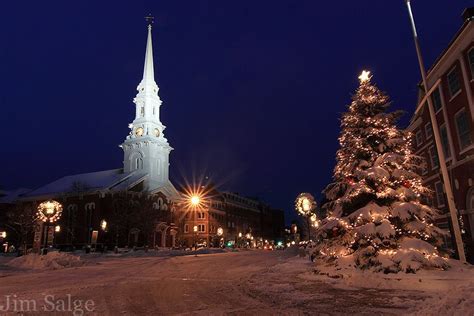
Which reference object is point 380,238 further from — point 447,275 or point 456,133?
point 456,133

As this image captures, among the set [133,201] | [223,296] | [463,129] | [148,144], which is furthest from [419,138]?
[148,144]

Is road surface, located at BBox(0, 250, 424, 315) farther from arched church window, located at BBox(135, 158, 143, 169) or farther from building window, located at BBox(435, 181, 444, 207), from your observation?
arched church window, located at BBox(135, 158, 143, 169)

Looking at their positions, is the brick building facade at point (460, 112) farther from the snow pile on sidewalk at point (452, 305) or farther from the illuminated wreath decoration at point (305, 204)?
the snow pile on sidewalk at point (452, 305)

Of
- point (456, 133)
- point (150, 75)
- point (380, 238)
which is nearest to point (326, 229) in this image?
point (380, 238)

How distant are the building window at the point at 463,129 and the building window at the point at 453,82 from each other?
147 centimetres

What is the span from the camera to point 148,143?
67.8 meters

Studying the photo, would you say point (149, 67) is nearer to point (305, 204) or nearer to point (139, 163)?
point (139, 163)

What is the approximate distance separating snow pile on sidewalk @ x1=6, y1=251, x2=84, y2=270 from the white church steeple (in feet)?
130

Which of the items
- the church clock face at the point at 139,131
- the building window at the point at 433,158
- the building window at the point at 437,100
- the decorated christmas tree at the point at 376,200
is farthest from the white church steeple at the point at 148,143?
the decorated christmas tree at the point at 376,200

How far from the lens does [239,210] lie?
4247 inches

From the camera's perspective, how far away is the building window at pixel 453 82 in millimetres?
22716

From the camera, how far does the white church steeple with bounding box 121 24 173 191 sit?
222 ft

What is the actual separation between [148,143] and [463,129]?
53507mm

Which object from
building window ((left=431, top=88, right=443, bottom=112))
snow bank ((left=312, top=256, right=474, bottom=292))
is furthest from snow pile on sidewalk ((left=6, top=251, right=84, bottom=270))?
building window ((left=431, top=88, right=443, bottom=112))
